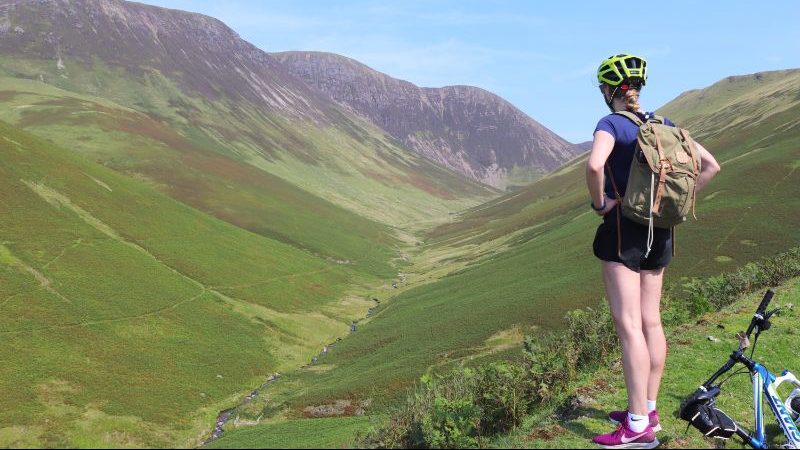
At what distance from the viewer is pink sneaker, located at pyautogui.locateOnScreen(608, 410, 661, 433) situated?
11148mm

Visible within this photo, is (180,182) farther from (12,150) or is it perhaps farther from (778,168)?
(778,168)

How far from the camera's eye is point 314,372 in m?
68.4

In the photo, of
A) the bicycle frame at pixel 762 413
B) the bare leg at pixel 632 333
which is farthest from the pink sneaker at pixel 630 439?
the bicycle frame at pixel 762 413

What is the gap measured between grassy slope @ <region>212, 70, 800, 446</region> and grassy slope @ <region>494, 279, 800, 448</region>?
33.4 meters

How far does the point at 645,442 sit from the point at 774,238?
262 feet

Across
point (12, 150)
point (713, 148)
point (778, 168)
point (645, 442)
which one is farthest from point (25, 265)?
point (713, 148)

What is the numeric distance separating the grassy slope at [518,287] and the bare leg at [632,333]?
1628 inches

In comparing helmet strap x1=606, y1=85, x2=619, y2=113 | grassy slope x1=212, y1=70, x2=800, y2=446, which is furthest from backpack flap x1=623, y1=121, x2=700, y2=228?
grassy slope x1=212, y1=70, x2=800, y2=446

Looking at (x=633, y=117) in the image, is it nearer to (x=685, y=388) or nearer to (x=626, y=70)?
(x=626, y=70)

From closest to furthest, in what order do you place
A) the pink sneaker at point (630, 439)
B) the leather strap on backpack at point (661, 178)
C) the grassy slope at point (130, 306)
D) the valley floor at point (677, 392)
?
the leather strap on backpack at point (661, 178) → the pink sneaker at point (630, 439) → the valley floor at point (677, 392) → the grassy slope at point (130, 306)

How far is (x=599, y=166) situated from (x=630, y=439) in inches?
217

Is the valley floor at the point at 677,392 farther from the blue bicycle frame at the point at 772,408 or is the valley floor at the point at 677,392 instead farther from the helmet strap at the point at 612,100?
the helmet strap at the point at 612,100

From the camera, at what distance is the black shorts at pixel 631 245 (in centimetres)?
1071

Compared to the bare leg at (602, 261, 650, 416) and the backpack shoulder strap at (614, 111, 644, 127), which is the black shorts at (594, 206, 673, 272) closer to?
the bare leg at (602, 261, 650, 416)
